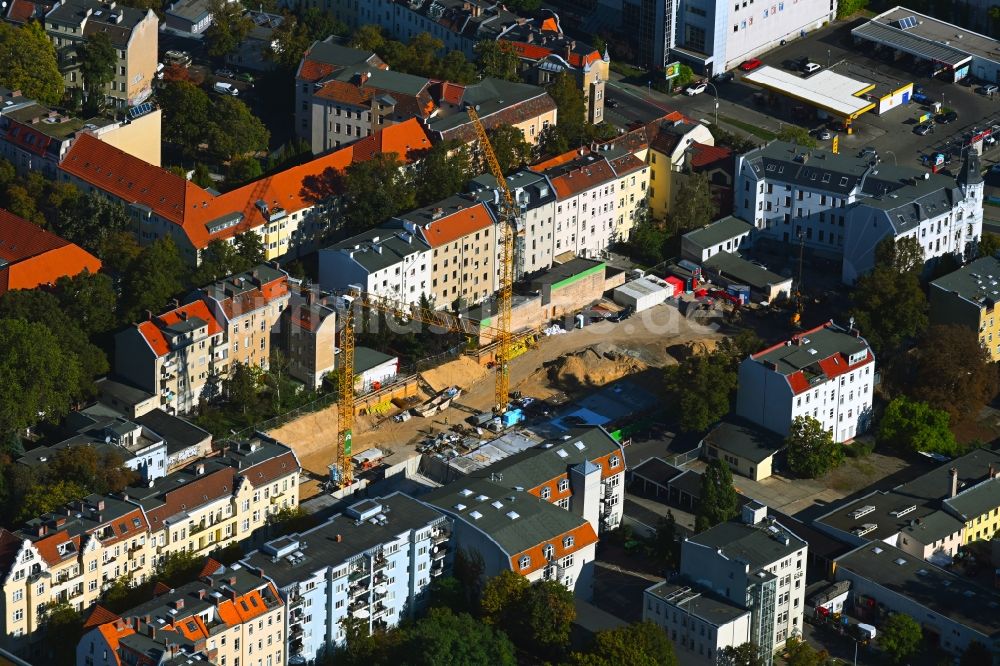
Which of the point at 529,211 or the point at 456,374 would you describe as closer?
the point at 456,374

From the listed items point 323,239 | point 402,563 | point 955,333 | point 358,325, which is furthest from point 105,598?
point 955,333

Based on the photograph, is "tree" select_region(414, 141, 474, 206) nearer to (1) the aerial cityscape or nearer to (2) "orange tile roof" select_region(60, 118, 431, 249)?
(1) the aerial cityscape

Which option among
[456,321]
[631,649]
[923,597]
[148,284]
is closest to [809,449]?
[923,597]

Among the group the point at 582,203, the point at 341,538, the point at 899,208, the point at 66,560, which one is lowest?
the point at 582,203

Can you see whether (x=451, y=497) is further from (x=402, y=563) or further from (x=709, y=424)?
(x=709, y=424)

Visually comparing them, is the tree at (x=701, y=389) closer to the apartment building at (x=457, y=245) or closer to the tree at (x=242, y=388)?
the apartment building at (x=457, y=245)

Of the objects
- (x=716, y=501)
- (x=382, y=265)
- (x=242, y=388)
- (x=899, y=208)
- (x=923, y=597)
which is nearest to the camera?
(x=923, y=597)

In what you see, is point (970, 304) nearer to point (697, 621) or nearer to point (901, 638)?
point (901, 638)
